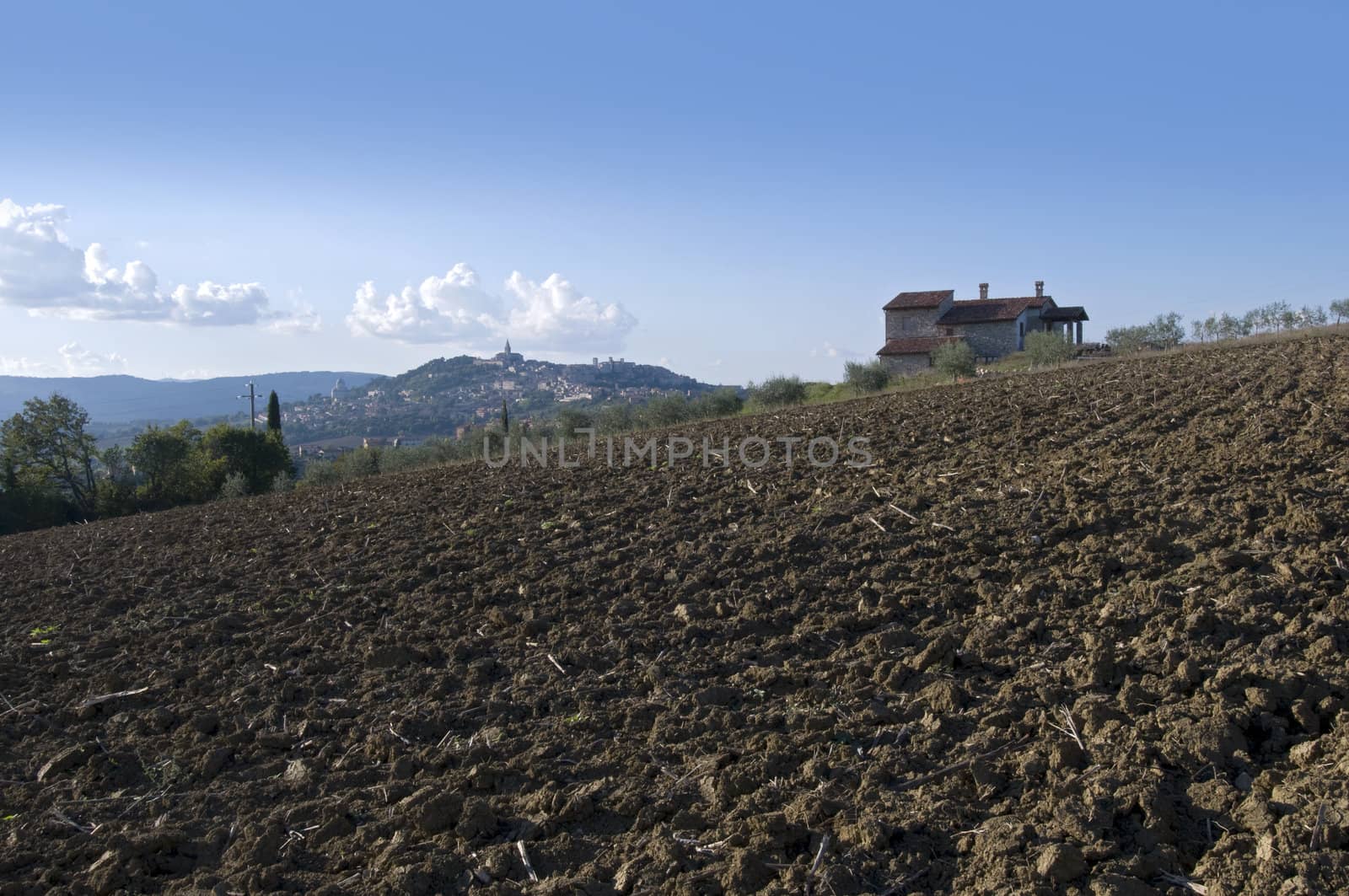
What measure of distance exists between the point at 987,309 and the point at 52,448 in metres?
42.7

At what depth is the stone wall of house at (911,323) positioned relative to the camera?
4859 cm

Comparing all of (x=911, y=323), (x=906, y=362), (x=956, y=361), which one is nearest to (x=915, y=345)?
(x=906, y=362)

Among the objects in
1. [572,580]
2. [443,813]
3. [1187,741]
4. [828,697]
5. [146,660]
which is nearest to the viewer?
[1187,741]

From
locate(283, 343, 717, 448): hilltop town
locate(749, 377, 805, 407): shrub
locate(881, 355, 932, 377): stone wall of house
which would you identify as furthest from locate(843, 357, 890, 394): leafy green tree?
locate(283, 343, 717, 448): hilltop town

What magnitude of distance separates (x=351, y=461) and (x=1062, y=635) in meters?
29.4

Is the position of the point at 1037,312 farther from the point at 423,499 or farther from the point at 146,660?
the point at 146,660

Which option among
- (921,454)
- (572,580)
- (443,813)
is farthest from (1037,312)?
(443,813)

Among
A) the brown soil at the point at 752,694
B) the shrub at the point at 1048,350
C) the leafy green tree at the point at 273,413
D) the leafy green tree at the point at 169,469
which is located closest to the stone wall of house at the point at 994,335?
the shrub at the point at 1048,350

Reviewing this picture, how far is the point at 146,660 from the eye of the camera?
709 cm

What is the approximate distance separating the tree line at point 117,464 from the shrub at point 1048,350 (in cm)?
2558

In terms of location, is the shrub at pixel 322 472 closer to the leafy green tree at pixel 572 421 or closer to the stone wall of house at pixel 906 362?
the leafy green tree at pixel 572 421

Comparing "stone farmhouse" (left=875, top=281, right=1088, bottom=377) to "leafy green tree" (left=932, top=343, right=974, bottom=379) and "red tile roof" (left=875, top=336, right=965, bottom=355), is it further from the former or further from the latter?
"leafy green tree" (left=932, top=343, right=974, bottom=379)

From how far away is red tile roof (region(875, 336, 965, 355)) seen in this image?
43.5 m

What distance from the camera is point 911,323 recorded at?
1940 inches
